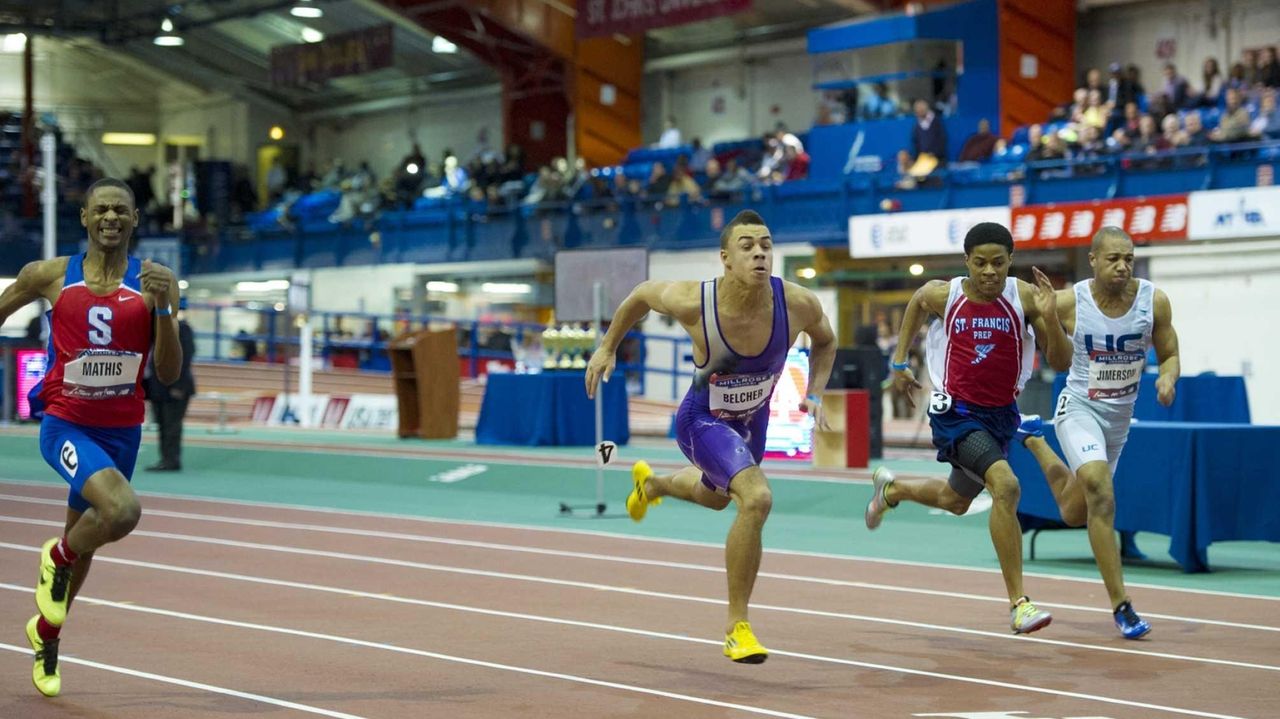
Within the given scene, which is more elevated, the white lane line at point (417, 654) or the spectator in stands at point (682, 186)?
the spectator in stands at point (682, 186)

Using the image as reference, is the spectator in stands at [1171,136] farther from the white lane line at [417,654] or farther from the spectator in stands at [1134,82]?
the white lane line at [417,654]

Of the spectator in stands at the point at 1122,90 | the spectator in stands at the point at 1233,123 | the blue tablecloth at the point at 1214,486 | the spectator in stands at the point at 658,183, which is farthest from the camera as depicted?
the spectator in stands at the point at 658,183

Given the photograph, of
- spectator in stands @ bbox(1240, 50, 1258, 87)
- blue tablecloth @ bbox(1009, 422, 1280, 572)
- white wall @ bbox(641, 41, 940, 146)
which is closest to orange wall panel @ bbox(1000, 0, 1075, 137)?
white wall @ bbox(641, 41, 940, 146)

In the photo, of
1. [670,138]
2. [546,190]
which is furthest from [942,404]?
[670,138]

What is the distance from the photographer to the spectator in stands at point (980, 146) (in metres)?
29.6

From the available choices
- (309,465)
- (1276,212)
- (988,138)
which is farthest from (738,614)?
(988,138)

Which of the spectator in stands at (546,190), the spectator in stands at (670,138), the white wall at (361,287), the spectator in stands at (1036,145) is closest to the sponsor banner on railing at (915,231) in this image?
the spectator in stands at (1036,145)

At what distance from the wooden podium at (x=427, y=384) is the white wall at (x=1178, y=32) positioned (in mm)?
14714

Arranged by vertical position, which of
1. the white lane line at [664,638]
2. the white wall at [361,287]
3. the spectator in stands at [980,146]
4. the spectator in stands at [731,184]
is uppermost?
the spectator in stands at [980,146]

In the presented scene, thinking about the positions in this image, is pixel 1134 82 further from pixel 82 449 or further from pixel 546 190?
pixel 82 449

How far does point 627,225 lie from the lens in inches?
1362

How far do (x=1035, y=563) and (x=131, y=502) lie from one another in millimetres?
7385

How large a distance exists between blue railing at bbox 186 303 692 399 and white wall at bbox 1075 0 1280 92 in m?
9.67

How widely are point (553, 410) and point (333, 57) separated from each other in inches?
830
